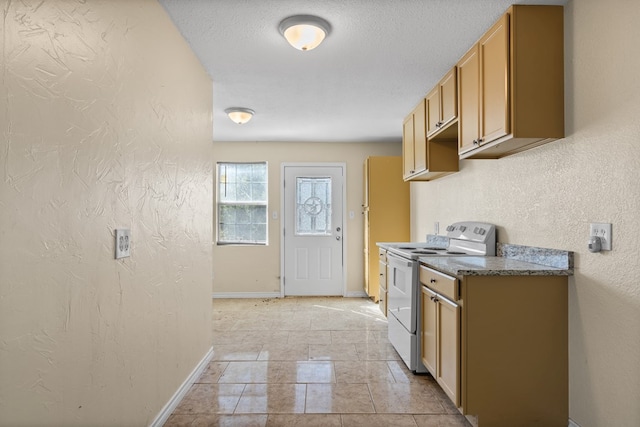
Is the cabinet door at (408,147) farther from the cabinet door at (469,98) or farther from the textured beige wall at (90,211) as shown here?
the textured beige wall at (90,211)

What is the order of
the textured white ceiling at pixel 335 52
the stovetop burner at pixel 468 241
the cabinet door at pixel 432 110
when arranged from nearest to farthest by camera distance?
the textured white ceiling at pixel 335 52
the stovetop burner at pixel 468 241
the cabinet door at pixel 432 110

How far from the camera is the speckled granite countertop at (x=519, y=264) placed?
1960 mm

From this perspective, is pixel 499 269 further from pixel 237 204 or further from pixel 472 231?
pixel 237 204

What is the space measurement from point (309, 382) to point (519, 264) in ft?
5.17

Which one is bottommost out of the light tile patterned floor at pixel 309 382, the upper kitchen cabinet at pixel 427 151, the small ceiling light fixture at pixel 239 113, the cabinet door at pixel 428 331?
the light tile patterned floor at pixel 309 382

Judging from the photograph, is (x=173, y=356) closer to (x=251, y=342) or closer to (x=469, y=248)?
(x=251, y=342)

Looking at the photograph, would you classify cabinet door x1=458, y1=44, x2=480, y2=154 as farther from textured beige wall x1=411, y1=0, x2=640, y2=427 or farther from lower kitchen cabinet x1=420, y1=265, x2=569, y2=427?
lower kitchen cabinet x1=420, y1=265, x2=569, y2=427

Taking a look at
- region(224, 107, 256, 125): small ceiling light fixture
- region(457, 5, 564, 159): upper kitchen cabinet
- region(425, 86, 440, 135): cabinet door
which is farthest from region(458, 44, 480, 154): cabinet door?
region(224, 107, 256, 125): small ceiling light fixture

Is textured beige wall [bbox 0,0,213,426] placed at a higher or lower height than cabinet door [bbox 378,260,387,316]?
higher

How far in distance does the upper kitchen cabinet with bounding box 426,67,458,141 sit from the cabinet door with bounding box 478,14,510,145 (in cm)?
45

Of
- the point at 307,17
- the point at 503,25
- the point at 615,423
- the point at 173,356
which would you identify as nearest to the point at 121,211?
the point at 173,356

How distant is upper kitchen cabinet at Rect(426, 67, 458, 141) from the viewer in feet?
9.13

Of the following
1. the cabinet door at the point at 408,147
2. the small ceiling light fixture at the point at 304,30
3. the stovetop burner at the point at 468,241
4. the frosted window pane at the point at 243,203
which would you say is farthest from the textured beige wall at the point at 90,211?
the frosted window pane at the point at 243,203

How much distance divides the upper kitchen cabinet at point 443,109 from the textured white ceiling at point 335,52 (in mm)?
98
